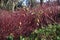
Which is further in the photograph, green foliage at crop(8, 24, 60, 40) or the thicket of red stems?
the thicket of red stems

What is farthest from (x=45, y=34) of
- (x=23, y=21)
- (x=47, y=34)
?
(x=23, y=21)

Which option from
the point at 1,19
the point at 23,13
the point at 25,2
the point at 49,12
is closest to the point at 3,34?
the point at 1,19

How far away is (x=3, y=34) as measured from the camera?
9.31 m

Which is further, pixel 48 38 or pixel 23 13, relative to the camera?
pixel 23 13

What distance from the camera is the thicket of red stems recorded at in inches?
367

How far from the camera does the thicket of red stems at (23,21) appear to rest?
367 inches

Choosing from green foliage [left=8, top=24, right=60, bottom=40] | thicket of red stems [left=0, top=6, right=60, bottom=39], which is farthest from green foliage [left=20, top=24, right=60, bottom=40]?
thicket of red stems [left=0, top=6, right=60, bottom=39]

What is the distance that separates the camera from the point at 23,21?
9.62 metres

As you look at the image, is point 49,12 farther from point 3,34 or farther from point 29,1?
point 29,1

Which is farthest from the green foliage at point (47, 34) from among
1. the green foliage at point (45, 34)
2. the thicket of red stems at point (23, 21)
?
the thicket of red stems at point (23, 21)

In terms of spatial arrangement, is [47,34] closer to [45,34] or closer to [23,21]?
[45,34]

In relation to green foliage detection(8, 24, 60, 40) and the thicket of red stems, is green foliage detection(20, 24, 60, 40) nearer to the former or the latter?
green foliage detection(8, 24, 60, 40)

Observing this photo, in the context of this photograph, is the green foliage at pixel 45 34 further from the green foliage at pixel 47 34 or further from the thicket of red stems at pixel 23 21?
the thicket of red stems at pixel 23 21

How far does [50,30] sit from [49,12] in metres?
1.64
